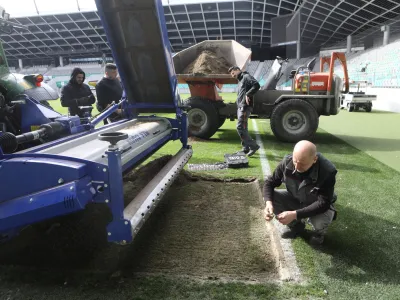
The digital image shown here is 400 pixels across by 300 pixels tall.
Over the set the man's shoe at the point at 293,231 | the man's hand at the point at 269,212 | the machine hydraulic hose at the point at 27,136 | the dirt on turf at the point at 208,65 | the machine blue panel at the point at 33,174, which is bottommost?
the man's shoe at the point at 293,231

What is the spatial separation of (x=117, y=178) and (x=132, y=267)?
0.87m

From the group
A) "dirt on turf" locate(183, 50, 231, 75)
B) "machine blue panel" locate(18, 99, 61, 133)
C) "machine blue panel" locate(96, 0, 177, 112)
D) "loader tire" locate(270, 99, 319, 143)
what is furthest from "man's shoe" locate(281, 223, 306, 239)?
"dirt on turf" locate(183, 50, 231, 75)

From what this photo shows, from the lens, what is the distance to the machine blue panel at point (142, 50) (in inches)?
164

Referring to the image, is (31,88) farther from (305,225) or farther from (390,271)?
(390,271)

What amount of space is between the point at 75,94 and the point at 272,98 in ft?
15.3

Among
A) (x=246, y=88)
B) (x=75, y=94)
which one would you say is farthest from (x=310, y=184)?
(x=75, y=94)

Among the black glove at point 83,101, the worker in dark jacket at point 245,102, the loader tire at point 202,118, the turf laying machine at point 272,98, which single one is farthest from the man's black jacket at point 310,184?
the loader tire at point 202,118

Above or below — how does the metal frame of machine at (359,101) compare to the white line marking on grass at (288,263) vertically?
above

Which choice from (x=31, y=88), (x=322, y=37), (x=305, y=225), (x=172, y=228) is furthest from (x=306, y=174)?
(x=322, y=37)

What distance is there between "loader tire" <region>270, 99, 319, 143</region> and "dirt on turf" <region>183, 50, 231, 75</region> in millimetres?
1611

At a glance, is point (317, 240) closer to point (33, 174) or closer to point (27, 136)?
point (33, 174)

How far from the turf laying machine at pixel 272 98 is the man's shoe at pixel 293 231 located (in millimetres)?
4651

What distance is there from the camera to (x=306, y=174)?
2.91 meters

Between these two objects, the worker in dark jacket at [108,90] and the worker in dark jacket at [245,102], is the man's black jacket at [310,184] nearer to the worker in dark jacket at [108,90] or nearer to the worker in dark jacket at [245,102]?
the worker in dark jacket at [245,102]
